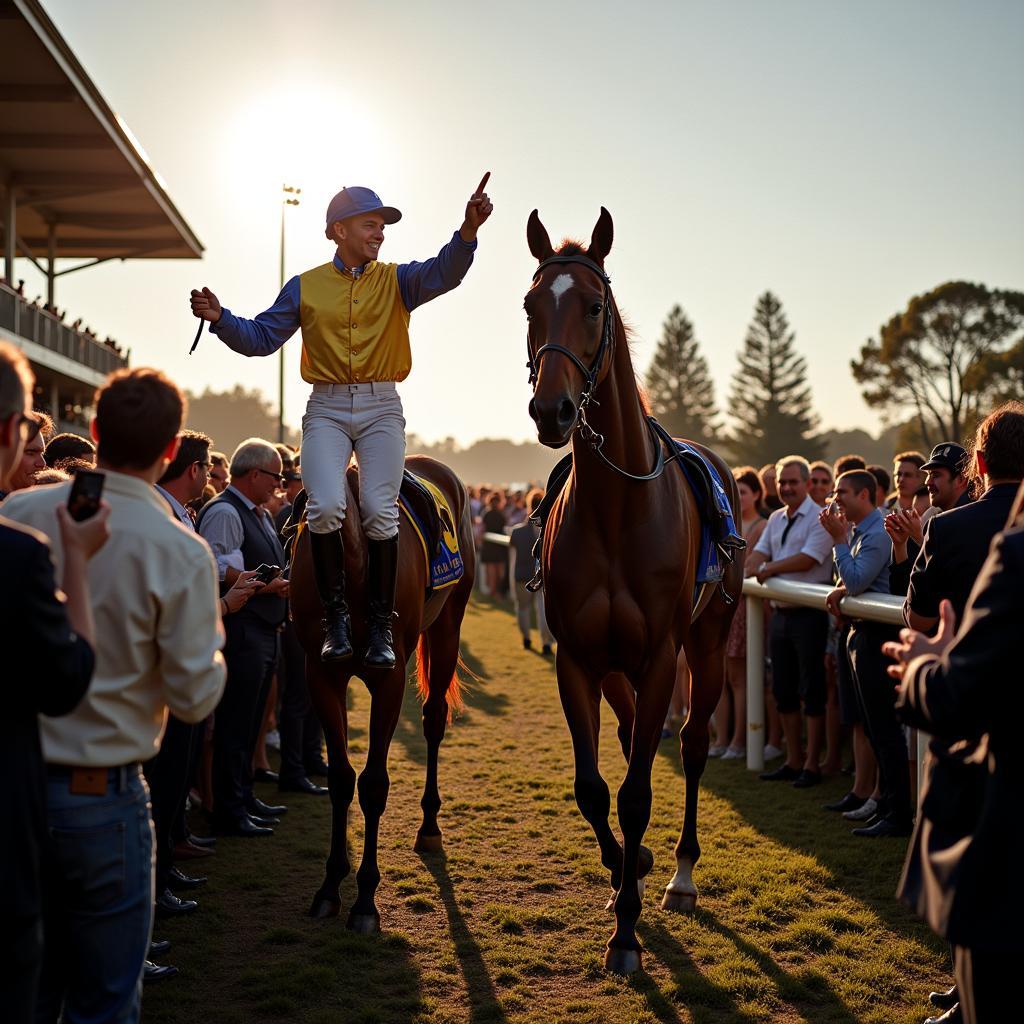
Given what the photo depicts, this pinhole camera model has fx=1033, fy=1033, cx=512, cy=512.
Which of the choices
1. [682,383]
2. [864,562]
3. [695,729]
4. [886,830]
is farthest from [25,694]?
[682,383]

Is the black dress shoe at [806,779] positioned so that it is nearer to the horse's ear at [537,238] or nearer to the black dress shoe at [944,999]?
the black dress shoe at [944,999]

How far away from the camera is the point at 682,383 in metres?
86.1

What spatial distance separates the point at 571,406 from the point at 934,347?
2285 inches

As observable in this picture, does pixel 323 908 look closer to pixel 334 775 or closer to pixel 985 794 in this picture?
pixel 334 775

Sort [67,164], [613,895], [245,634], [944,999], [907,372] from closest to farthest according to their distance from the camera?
[944,999]
[613,895]
[245,634]
[67,164]
[907,372]

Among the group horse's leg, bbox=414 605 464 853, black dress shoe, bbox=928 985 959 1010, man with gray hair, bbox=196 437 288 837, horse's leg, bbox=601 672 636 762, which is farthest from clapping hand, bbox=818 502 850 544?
man with gray hair, bbox=196 437 288 837

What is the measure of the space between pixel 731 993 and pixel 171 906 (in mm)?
2534

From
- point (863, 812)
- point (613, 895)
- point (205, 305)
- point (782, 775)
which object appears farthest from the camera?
point (782, 775)

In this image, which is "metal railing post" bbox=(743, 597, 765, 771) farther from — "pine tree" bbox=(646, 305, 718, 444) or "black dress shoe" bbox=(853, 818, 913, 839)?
"pine tree" bbox=(646, 305, 718, 444)

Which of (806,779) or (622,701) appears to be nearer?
(622,701)

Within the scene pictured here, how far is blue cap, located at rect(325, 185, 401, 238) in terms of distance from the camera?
15.9 feet

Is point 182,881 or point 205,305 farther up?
point 205,305

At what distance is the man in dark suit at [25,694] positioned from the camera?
190cm

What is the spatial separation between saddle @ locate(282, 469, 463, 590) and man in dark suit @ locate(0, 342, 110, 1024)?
312cm
